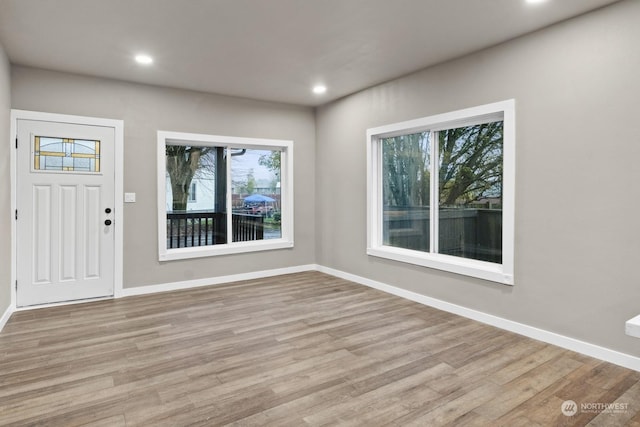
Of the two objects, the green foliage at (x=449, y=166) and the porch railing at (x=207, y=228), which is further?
the porch railing at (x=207, y=228)

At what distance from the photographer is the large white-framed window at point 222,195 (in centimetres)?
505

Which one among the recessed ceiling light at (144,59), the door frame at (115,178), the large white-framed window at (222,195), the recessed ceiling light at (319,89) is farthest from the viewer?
the large white-framed window at (222,195)

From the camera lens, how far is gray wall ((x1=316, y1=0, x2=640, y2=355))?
9.00ft

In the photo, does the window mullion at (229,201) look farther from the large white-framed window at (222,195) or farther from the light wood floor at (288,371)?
the light wood floor at (288,371)

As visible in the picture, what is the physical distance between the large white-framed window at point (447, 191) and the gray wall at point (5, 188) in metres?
3.88

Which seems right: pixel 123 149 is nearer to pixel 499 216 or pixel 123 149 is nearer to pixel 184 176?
pixel 184 176

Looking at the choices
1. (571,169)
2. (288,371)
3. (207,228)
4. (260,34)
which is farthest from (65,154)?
(571,169)

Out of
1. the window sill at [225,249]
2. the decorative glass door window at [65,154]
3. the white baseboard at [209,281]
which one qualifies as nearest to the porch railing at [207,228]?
the window sill at [225,249]

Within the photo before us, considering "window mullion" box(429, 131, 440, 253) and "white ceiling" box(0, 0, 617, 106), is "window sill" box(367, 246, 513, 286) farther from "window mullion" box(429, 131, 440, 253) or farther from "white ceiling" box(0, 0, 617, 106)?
"white ceiling" box(0, 0, 617, 106)

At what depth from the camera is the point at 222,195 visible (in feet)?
18.1

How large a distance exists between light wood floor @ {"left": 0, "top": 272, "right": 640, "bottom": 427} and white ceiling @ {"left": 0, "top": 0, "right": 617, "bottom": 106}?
8.53 feet

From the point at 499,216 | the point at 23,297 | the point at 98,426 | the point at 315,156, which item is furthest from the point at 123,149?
the point at 499,216

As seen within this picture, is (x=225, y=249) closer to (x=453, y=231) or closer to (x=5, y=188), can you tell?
(x=5, y=188)

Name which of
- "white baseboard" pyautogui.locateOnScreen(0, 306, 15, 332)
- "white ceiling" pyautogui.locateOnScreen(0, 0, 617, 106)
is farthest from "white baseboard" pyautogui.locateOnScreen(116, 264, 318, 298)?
"white ceiling" pyautogui.locateOnScreen(0, 0, 617, 106)
